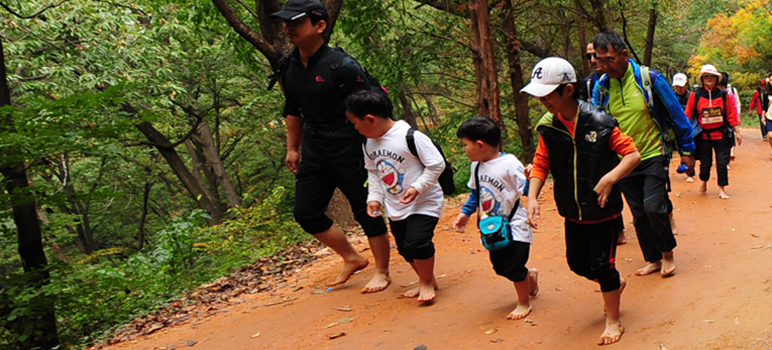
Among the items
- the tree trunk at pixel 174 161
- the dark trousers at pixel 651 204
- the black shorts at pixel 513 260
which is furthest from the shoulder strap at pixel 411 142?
the tree trunk at pixel 174 161

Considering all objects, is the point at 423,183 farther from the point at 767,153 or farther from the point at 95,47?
the point at 767,153

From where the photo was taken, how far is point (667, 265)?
207 inches

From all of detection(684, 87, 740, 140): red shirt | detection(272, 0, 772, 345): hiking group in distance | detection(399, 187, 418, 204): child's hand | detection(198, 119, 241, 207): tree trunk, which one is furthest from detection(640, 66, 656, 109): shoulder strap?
detection(198, 119, 241, 207): tree trunk

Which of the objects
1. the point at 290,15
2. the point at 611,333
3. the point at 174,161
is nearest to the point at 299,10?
the point at 290,15

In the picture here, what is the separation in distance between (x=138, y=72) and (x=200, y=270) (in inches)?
206

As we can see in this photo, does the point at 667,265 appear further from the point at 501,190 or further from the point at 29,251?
the point at 29,251

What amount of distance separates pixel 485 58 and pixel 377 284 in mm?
5483

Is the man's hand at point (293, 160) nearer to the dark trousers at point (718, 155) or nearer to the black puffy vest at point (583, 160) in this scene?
the black puffy vest at point (583, 160)

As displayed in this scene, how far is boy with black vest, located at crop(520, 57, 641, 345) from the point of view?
3.65 metres

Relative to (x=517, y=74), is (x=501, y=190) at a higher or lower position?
lower

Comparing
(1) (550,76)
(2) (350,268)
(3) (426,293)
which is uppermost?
(1) (550,76)

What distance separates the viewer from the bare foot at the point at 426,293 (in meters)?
5.04

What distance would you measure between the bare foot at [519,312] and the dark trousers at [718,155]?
19.7 ft

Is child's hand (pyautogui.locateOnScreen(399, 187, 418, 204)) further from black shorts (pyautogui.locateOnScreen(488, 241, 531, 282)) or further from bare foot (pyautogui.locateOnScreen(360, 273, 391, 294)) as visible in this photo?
bare foot (pyautogui.locateOnScreen(360, 273, 391, 294))
